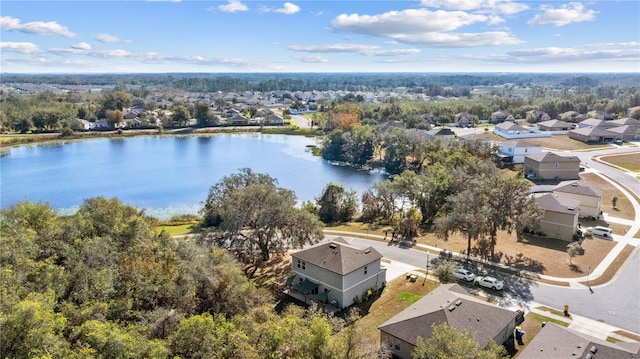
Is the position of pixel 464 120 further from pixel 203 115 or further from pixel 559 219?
pixel 559 219

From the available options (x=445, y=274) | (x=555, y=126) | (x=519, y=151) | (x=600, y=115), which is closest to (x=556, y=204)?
(x=445, y=274)

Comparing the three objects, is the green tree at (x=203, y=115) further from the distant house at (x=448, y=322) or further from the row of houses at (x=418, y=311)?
the distant house at (x=448, y=322)

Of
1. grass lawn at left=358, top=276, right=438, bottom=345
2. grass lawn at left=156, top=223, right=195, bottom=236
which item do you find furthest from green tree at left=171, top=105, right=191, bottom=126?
grass lawn at left=358, top=276, right=438, bottom=345

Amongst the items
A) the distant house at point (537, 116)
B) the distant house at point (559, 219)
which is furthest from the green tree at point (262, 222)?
the distant house at point (537, 116)

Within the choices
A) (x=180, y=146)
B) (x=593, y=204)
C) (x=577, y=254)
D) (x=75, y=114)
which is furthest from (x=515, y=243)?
(x=75, y=114)

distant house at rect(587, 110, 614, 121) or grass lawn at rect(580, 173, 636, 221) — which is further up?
distant house at rect(587, 110, 614, 121)

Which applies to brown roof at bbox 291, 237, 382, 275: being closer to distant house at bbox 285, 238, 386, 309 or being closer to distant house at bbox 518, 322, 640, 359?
distant house at bbox 285, 238, 386, 309

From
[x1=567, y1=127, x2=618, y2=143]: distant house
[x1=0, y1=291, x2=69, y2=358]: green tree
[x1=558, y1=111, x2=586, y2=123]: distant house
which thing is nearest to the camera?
[x1=0, y1=291, x2=69, y2=358]: green tree
